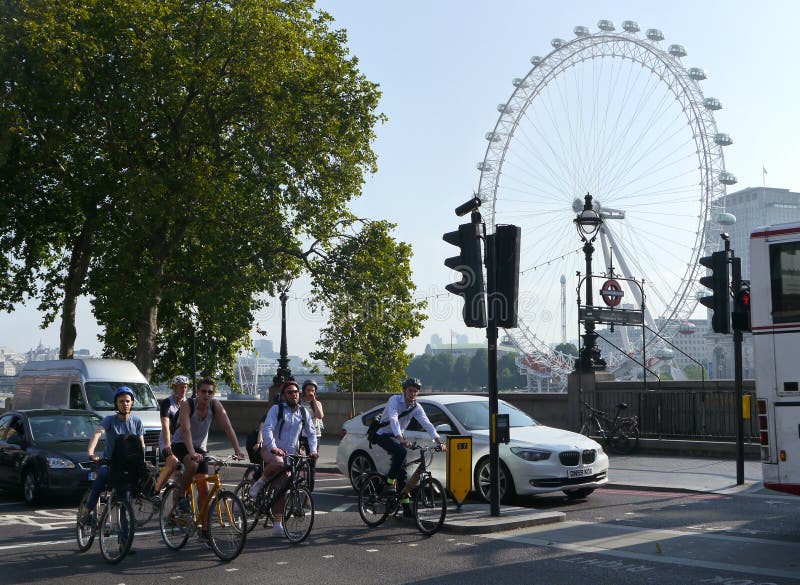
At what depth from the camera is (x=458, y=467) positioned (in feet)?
41.0

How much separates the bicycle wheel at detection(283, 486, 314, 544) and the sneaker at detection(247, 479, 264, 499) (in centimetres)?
40

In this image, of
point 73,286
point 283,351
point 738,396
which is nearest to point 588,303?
point 738,396

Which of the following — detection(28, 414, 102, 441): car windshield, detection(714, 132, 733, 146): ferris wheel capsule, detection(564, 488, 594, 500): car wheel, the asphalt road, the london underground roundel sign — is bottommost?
the asphalt road

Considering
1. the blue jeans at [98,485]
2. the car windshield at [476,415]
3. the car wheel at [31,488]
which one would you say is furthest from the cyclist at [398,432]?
the car wheel at [31,488]

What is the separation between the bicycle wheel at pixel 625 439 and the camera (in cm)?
2162

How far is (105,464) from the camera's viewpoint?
10.2 m

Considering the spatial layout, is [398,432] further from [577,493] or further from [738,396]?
[738,396]

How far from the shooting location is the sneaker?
36.1 feet

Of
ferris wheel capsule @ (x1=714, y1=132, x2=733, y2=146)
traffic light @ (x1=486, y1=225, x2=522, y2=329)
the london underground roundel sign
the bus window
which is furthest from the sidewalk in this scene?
ferris wheel capsule @ (x1=714, y1=132, x2=733, y2=146)

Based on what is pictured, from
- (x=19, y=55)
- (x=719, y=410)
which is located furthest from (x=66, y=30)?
(x=719, y=410)

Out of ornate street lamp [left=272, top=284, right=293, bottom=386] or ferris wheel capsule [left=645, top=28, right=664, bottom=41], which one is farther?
ferris wheel capsule [left=645, top=28, right=664, bottom=41]

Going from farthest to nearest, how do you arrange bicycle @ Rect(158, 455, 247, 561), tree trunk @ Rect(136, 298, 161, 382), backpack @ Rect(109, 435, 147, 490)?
tree trunk @ Rect(136, 298, 161, 382) → backpack @ Rect(109, 435, 147, 490) → bicycle @ Rect(158, 455, 247, 561)

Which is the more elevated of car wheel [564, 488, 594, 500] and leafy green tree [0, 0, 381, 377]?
leafy green tree [0, 0, 381, 377]

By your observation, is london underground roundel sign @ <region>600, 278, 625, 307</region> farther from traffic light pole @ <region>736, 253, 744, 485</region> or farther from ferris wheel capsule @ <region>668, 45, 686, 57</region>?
ferris wheel capsule @ <region>668, 45, 686, 57</region>
